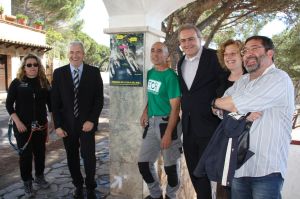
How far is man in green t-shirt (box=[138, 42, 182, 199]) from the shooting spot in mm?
3232

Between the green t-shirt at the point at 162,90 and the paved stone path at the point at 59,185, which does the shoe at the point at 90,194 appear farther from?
the green t-shirt at the point at 162,90

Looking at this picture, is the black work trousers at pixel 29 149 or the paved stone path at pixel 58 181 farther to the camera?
the paved stone path at pixel 58 181

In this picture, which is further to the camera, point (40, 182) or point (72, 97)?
point (40, 182)

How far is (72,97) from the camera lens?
3742 millimetres

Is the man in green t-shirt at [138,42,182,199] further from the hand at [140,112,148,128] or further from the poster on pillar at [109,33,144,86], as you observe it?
the poster on pillar at [109,33,144,86]

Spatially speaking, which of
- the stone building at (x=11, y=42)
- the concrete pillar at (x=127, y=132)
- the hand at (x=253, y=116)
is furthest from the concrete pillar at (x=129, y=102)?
the stone building at (x=11, y=42)

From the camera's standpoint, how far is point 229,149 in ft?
7.33

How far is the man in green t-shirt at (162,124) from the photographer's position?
3232mm

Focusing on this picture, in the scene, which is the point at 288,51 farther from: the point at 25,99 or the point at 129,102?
the point at 25,99

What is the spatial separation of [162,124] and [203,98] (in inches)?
23.1

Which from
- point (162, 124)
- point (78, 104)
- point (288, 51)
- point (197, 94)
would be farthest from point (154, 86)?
point (288, 51)

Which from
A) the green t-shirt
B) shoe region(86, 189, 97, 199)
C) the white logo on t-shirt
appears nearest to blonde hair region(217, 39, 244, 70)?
the green t-shirt

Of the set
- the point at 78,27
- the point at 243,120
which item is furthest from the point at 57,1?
the point at 243,120

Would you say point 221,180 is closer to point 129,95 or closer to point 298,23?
point 129,95
